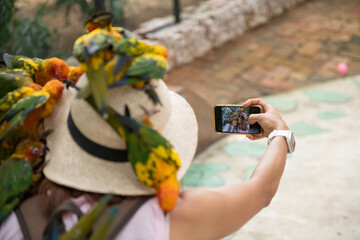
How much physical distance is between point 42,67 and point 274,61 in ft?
10.3

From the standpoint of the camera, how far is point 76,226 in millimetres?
689

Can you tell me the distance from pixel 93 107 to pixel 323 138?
2.26 m

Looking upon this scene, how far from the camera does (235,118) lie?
48.0 inches

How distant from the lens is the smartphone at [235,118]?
3.94 feet

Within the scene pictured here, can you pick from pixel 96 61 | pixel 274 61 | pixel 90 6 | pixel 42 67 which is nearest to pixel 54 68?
pixel 42 67

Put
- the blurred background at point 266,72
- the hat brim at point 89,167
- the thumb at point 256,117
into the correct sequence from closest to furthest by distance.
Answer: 1. the hat brim at point 89,167
2. the thumb at point 256,117
3. the blurred background at point 266,72

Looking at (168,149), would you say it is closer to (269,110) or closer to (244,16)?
(269,110)

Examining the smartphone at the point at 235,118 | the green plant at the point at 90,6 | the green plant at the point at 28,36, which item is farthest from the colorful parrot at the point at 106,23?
the green plant at the point at 90,6

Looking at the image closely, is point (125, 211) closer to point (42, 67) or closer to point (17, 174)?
point (17, 174)

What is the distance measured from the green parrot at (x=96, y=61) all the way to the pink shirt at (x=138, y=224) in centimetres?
20

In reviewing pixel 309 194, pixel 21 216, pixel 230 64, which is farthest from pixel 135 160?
pixel 230 64

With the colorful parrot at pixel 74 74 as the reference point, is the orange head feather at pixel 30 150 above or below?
below

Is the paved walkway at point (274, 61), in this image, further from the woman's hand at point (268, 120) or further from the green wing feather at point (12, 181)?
the green wing feather at point (12, 181)

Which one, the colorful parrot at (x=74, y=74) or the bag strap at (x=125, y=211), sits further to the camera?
the colorful parrot at (x=74, y=74)
